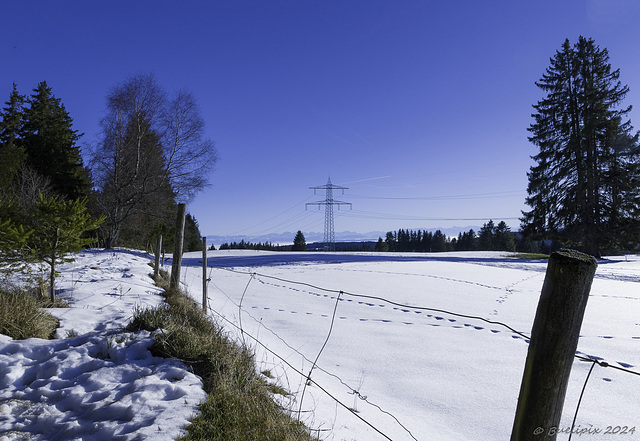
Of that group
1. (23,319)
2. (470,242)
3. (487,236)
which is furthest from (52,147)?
(470,242)

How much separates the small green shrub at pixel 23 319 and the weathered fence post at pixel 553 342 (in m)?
4.72

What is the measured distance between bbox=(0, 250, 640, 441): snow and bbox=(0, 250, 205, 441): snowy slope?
0.03 ft

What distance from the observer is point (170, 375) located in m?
3.07

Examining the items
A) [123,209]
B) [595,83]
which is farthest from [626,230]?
[123,209]

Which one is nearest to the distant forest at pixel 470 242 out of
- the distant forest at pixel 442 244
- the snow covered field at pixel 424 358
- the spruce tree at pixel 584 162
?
the distant forest at pixel 442 244

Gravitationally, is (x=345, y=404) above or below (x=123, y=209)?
below

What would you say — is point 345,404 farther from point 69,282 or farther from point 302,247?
point 302,247

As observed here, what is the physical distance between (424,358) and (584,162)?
22.9 metres

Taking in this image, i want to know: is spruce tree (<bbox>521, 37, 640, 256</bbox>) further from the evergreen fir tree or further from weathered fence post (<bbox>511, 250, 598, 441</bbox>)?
the evergreen fir tree

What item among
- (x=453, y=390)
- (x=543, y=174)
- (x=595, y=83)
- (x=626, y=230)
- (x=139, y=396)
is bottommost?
(x=453, y=390)

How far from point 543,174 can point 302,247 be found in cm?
4035

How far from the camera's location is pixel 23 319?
159 inches

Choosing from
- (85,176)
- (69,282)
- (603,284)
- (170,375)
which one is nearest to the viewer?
(170,375)

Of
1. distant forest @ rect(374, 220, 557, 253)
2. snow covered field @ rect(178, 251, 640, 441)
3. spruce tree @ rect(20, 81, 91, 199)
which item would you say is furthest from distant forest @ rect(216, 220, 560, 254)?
snow covered field @ rect(178, 251, 640, 441)
